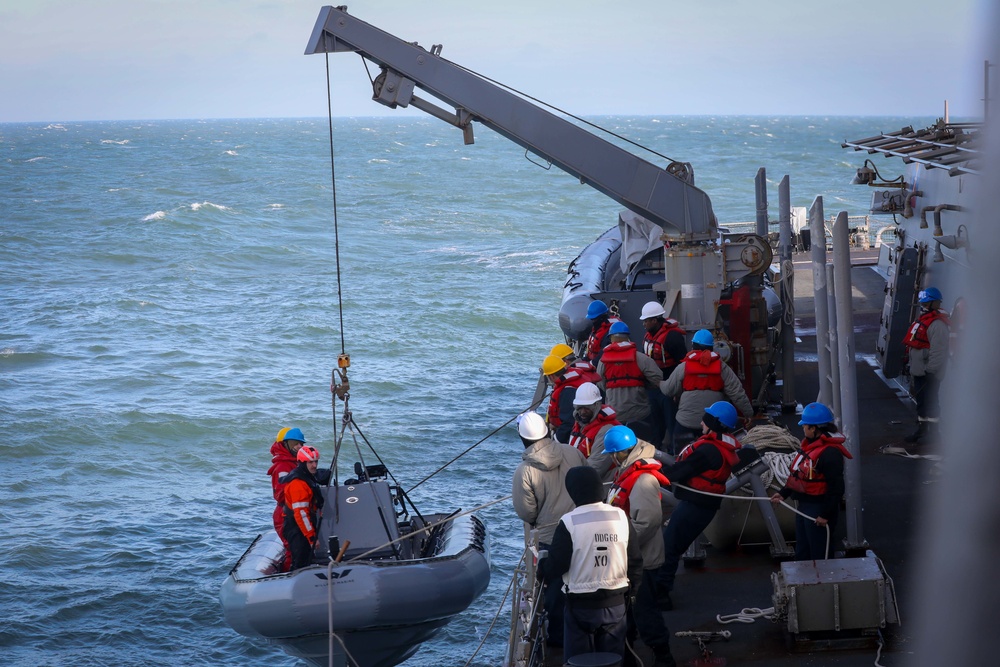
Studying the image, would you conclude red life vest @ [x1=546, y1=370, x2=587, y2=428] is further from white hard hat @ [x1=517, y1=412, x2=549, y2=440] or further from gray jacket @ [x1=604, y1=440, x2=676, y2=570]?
gray jacket @ [x1=604, y1=440, x2=676, y2=570]

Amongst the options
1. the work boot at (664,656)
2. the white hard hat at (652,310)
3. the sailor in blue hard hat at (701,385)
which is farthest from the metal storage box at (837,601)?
the white hard hat at (652,310)

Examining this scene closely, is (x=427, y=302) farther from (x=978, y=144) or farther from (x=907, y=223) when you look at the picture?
(x=978, y=144)

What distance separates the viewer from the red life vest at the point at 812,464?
7.34 meters

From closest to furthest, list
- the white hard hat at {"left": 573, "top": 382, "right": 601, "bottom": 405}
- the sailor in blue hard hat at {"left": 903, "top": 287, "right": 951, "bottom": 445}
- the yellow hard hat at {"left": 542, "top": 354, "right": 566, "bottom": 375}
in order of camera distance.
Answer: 1. the white hard hat at {"left": 573, "top": 382, "right": 601, "bottom": 405}
2. the yellow hard hat at {"left": 542, "top": 354, "right": 566, "bottom": 375}
3. the sailor in blue hard hat at {"left": 903, "top": 287, "right": 951, "bottom": 445}

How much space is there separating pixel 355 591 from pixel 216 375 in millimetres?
19086

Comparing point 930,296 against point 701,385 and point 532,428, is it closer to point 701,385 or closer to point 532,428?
point 701,385

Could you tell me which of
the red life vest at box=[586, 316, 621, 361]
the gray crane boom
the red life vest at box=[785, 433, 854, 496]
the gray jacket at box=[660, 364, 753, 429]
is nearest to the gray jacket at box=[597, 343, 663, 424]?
the gray jacket at box=[660, 364, 753, 429]

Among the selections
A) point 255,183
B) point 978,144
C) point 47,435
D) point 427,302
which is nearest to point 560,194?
point 255,183

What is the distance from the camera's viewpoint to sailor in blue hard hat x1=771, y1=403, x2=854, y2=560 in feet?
24.1

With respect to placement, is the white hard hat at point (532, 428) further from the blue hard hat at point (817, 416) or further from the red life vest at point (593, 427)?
the blue hard hat at point (817, 416)

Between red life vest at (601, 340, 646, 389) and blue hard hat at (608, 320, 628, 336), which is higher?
blue hard hat at (608, 320, 628, 336)

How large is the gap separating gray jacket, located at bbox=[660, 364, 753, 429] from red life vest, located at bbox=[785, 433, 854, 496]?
6.16 ft

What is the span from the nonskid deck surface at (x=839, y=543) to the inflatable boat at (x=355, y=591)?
2.00m

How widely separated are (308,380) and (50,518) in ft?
30.6
